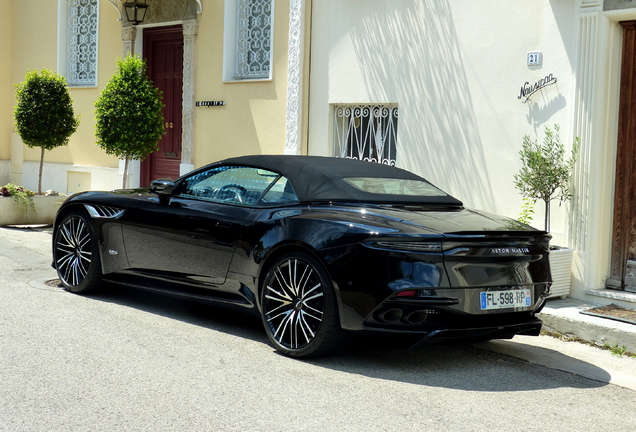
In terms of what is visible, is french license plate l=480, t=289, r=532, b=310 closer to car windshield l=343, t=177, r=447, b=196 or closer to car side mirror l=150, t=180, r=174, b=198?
car windshield l=343, t=177, r=447, b=196

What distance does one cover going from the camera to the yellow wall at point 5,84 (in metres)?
17.4

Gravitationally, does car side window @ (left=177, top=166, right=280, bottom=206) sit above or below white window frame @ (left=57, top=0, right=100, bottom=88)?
below

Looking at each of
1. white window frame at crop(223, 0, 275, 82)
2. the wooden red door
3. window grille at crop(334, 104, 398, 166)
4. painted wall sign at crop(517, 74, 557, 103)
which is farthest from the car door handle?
the wooden red door

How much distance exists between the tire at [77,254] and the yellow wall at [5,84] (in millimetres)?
11241

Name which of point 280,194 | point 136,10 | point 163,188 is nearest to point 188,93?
point 136,10

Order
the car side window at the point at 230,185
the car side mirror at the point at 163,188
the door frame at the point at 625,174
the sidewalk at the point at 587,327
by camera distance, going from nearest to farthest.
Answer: the car side window at the point at 230,185
the sidewalk at the point at 587,327
the car side mirror at the point at 163,188
the door frame at the point at 625,174

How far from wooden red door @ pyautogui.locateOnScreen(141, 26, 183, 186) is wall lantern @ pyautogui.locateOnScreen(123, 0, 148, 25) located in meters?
0.37

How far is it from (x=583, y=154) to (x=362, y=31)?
3.94 m

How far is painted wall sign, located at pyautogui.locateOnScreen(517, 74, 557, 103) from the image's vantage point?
843cm

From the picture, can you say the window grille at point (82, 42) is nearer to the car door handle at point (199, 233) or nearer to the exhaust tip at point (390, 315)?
the car door handle at point (199, 233)

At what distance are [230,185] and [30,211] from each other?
7.85 m

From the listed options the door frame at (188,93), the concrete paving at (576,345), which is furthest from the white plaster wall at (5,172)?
the concrete paving at (576,345)

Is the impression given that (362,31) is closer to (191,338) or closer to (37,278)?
(37,278)

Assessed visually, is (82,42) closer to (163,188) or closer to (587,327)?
(163,188)
